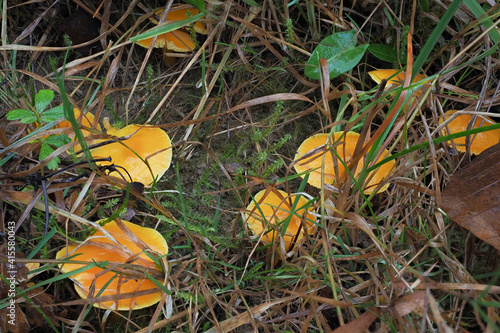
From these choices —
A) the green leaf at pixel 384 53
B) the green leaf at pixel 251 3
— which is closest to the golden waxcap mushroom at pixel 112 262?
the green leaf at pixel 251 3

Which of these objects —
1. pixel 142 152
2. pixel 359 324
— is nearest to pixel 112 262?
pixel 142 152

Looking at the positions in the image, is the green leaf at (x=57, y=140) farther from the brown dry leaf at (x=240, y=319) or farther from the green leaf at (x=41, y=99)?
the brown dry leaf at (x=240, y=319)

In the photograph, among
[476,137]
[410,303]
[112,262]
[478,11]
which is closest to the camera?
[410,303]

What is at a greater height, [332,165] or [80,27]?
[80,27]

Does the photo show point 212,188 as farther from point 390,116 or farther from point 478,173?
point 478,173

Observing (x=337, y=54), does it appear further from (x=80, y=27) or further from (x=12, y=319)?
(x=12, y=319)

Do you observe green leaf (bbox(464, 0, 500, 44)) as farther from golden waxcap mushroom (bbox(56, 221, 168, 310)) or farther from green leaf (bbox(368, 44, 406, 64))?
golden waxcap mushroom (bbox(56, 221, 168, 310))
